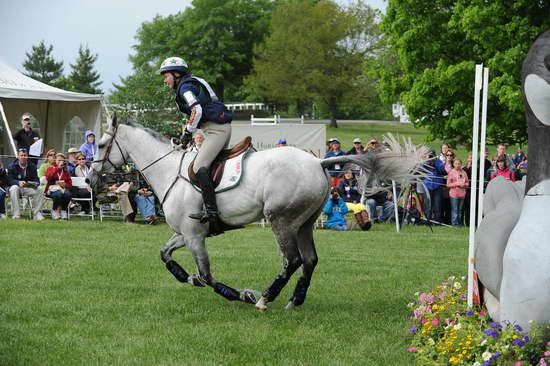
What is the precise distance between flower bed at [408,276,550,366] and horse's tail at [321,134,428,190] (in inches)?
70.5

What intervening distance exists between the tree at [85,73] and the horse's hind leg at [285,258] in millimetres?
83699

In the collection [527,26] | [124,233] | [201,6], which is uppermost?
[201,6]

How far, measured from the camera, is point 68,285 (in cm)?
1083

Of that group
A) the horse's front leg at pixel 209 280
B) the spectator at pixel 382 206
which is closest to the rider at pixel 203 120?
the horse's front leg at pixel 209 280

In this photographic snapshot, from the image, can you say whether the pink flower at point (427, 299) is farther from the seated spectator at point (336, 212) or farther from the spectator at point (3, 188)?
the spectator at point (3, 188)

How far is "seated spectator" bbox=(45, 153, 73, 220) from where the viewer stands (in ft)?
63.1

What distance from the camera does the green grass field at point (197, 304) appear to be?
7242 mm

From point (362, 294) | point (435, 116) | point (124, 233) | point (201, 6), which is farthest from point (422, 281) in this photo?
point (201, 6)

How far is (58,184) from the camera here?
19328 millimetres

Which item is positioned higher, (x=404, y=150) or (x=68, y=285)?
(x=404, y=150)

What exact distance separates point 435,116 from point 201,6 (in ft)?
171

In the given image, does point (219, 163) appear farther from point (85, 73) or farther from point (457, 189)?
point (85, 73)

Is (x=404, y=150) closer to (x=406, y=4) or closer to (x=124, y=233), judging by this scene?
(x=124, y=233)

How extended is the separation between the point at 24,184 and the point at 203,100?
11351mm
